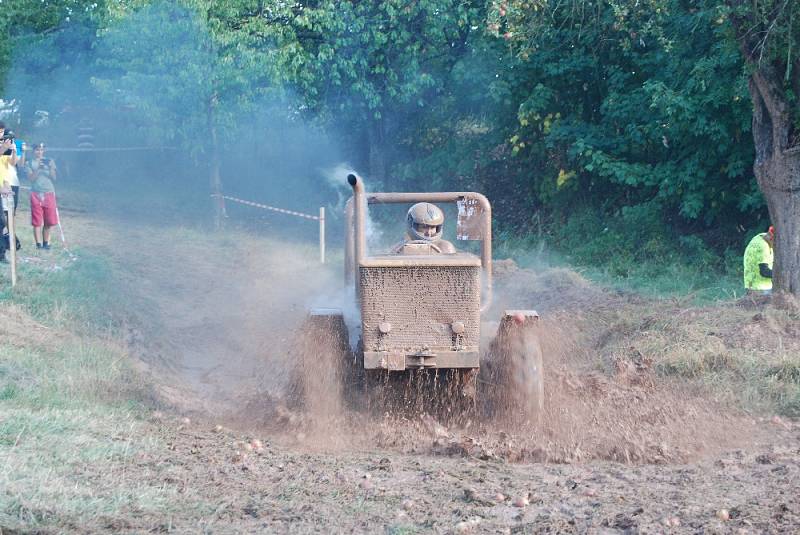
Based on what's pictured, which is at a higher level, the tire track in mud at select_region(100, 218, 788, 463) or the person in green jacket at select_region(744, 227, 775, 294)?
the person in green jacket at select_region(744, 227, 775, 294)

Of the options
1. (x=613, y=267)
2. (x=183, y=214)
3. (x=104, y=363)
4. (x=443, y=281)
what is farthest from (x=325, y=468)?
(x=183, y=214)

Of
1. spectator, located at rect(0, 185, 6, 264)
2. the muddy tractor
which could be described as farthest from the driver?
spectator, located at rect(0, 185, 6, 264)

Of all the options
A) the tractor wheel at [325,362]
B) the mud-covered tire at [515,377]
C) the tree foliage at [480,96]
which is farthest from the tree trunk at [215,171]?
the mud-covered tire at [515,377]

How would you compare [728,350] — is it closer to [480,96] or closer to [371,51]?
[480,96]

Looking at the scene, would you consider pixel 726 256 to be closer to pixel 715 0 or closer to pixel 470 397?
pixel 715 0

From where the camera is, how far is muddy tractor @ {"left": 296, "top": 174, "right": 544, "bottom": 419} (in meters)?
6.95

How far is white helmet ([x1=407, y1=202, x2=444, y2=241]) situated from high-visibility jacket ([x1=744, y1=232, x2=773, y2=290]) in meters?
4.28

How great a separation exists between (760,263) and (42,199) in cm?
1012

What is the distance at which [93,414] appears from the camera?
6945 mm

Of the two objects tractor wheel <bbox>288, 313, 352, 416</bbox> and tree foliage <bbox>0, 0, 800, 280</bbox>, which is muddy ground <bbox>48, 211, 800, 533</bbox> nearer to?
tractor wheel <bbox>288, 313, 352, 416</bbox>

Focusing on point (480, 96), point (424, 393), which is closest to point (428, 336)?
point (424, 393)

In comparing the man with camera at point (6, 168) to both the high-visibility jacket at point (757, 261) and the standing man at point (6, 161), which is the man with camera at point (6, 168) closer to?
the standing man at point (6, 161)

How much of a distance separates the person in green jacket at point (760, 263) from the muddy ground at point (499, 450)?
2.53 ft

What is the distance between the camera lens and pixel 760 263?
34.9ft
